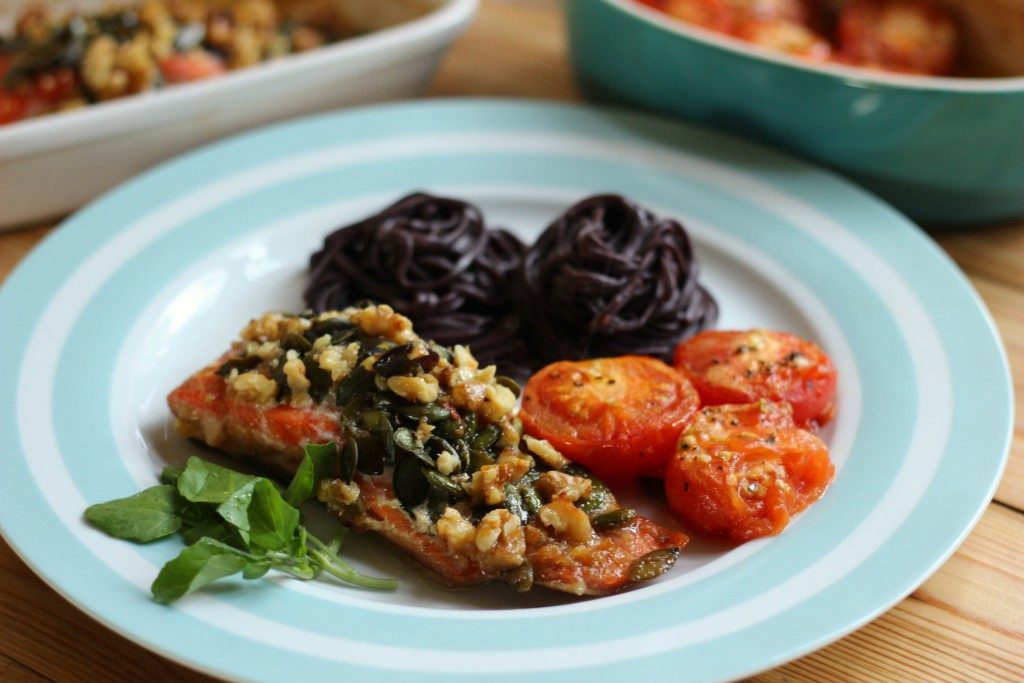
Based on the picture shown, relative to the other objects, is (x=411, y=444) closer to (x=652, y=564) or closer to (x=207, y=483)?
(x=207, y=483)

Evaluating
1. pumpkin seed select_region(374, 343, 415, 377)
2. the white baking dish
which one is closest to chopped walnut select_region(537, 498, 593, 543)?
pumpkin seed select_region(374, 343, 415, 377)

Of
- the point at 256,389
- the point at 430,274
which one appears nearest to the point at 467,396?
the point at 256,389

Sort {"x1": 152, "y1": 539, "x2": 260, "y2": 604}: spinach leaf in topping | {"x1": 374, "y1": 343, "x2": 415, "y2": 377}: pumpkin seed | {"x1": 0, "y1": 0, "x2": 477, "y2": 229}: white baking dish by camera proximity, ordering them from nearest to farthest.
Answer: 1. {"x1": 152, "y1": 539, "x2": 260, "y2": 604}: spinach leaf in topping
2. {"x1": 374, "y1": 343, "x2": 415, "y2": 377}: pumpkin seed
3. {"x1": 0, "y1": 0, "x2": 477, "y2": 229}: white baking dish

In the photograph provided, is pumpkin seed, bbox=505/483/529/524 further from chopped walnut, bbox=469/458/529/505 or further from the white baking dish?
the white baking dish

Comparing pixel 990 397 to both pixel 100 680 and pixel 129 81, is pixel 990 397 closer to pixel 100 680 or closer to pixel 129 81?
pixel 100 680

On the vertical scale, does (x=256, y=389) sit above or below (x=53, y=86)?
above
